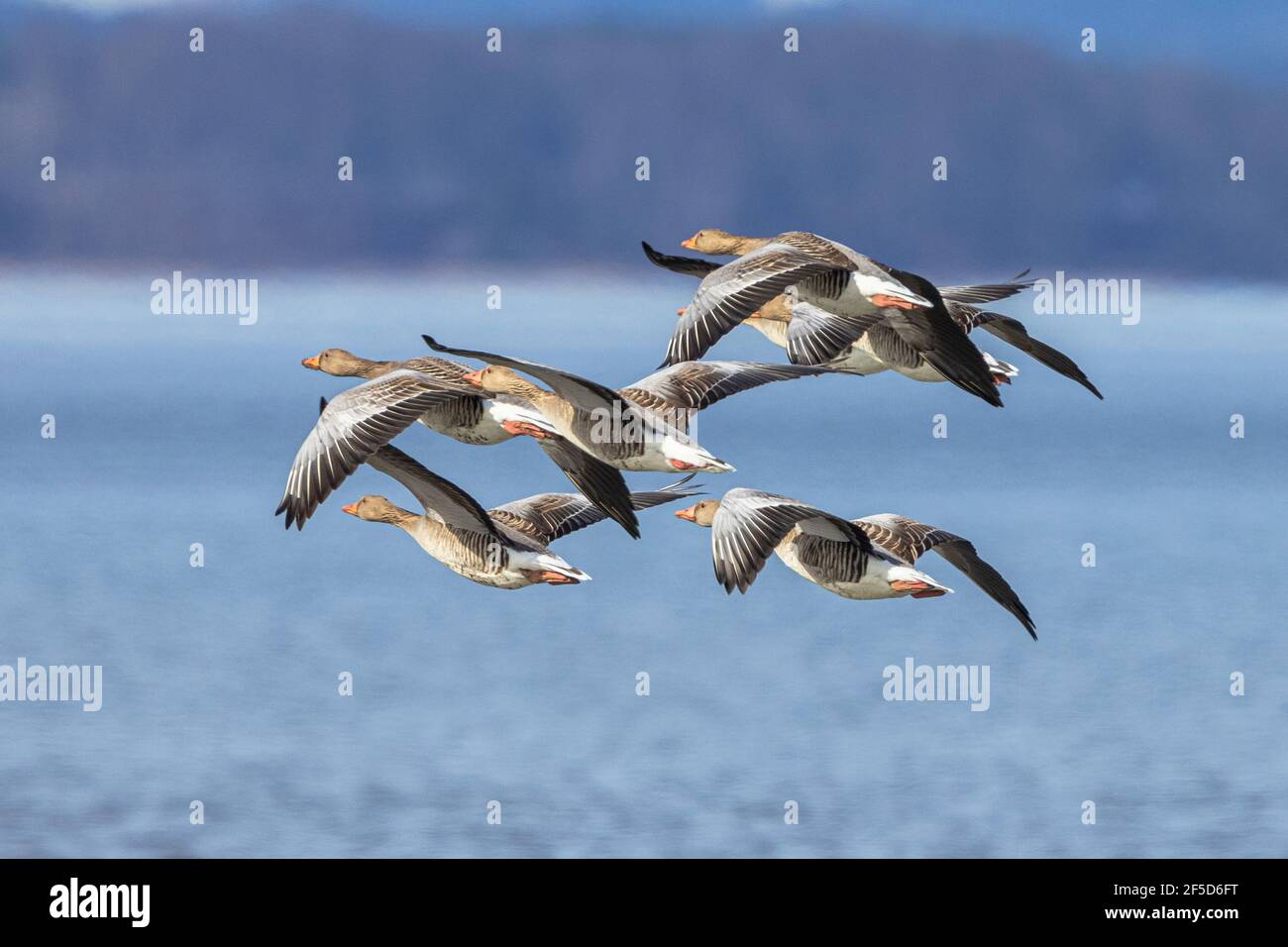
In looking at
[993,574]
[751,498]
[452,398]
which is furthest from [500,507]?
[993,574]

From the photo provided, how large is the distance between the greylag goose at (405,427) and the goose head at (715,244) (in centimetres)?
362

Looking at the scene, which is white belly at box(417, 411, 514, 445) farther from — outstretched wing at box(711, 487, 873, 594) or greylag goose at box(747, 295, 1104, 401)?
greylag goose at box(747, 295, 1104, 401)

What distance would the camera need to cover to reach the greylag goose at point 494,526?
11.7 metres

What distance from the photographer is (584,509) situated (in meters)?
12.8

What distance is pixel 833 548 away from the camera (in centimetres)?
1209

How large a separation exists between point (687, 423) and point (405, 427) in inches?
77.2

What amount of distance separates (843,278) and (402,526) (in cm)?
349

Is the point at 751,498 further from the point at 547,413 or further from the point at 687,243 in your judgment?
the point at 687,243

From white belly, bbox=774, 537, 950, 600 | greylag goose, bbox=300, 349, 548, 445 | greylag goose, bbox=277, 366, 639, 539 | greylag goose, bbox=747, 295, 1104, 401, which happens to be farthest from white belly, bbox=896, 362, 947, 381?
greylag goose, bbox=300, 349, 548, 445

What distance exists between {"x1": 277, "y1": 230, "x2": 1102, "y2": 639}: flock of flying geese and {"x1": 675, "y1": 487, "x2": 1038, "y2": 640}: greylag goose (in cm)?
1

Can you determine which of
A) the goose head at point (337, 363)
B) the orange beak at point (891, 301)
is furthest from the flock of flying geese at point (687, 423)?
the goose head at point (337, 363)

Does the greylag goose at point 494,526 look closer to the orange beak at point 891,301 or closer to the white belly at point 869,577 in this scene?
the white belly at point 869,577

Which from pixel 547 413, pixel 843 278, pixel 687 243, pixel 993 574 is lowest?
pixel 993 574

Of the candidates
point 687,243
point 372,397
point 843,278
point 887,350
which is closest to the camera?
point 372,397
